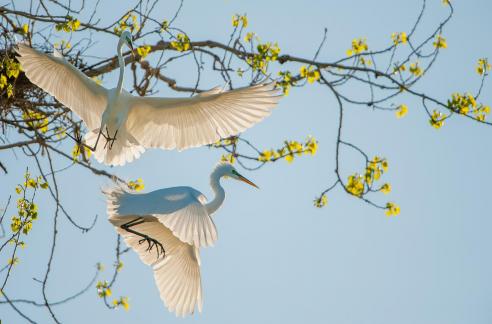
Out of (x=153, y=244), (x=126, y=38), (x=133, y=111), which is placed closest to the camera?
(x=126, y=38)

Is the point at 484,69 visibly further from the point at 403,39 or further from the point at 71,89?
the point at 71,89

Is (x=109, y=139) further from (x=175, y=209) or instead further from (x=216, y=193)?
(x=175, y=209)

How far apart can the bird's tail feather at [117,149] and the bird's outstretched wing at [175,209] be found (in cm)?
49

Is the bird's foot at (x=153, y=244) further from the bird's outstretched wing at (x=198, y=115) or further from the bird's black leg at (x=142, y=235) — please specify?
the bird's outstretched wing at (x=198, y=115)

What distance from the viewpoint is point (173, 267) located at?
6.68 metres

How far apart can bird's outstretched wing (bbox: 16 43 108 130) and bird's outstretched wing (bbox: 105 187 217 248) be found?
0.88 meters

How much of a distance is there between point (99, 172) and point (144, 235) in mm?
532

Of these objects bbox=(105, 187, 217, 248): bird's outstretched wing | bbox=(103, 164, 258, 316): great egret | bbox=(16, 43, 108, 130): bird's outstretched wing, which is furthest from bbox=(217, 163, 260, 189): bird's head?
bbox=(16, 43, 108, 130): bird's outstretched wing

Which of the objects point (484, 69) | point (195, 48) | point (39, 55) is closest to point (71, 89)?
point (39, 55)

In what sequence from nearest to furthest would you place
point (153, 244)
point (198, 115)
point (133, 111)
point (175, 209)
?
point (175, 209) → point (153, 244) → point (198, 115) → point (133, 111)

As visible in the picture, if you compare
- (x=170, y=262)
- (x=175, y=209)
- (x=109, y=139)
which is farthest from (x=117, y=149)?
(x=175, y=209)

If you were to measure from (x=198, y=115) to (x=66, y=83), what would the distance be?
3.21 ft

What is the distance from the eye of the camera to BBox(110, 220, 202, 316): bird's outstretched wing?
6.55 m

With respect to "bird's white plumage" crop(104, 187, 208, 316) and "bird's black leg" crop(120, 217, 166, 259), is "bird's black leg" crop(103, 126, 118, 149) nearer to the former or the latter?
"bird's white plumage" crop(104, 187, 208, 316)
